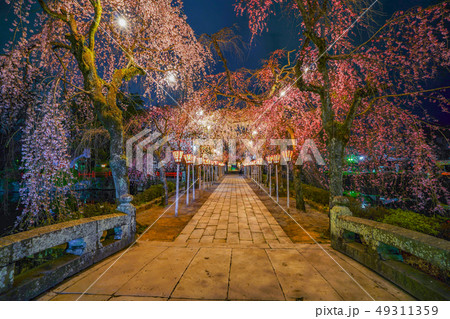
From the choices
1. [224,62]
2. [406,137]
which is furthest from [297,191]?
[224,62]

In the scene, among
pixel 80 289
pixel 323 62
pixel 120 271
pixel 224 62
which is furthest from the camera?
pixel 224 62

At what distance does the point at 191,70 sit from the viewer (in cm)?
882

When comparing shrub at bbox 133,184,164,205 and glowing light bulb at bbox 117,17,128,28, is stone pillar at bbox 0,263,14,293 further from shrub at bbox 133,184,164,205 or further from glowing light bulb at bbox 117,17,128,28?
shrub at bbox 133,184,164,205

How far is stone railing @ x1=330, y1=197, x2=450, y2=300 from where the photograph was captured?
2.51m

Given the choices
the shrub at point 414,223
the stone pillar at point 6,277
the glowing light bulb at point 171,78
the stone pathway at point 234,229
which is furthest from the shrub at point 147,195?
the shrub at point 414,223

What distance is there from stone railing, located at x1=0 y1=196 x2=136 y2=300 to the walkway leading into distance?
6.9 inches

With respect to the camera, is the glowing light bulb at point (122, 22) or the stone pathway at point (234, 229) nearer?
the stone pathway at point (234, 229)

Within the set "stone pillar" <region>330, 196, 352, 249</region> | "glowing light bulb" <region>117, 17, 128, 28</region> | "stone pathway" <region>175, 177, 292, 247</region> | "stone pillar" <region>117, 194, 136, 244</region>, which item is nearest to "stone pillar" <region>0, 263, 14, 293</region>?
"stone pillar" <region>117, 194, 136, 244</region>

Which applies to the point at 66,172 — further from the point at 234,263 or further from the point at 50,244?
the point at 234,263

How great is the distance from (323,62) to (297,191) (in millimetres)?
6031

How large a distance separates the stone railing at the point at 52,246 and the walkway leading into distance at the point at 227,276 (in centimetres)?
18

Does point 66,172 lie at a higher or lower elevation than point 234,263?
higher

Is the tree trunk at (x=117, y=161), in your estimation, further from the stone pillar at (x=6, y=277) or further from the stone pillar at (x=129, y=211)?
the stone pillar at (x=6, y=277)

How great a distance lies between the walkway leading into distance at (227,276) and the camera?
110 inches
